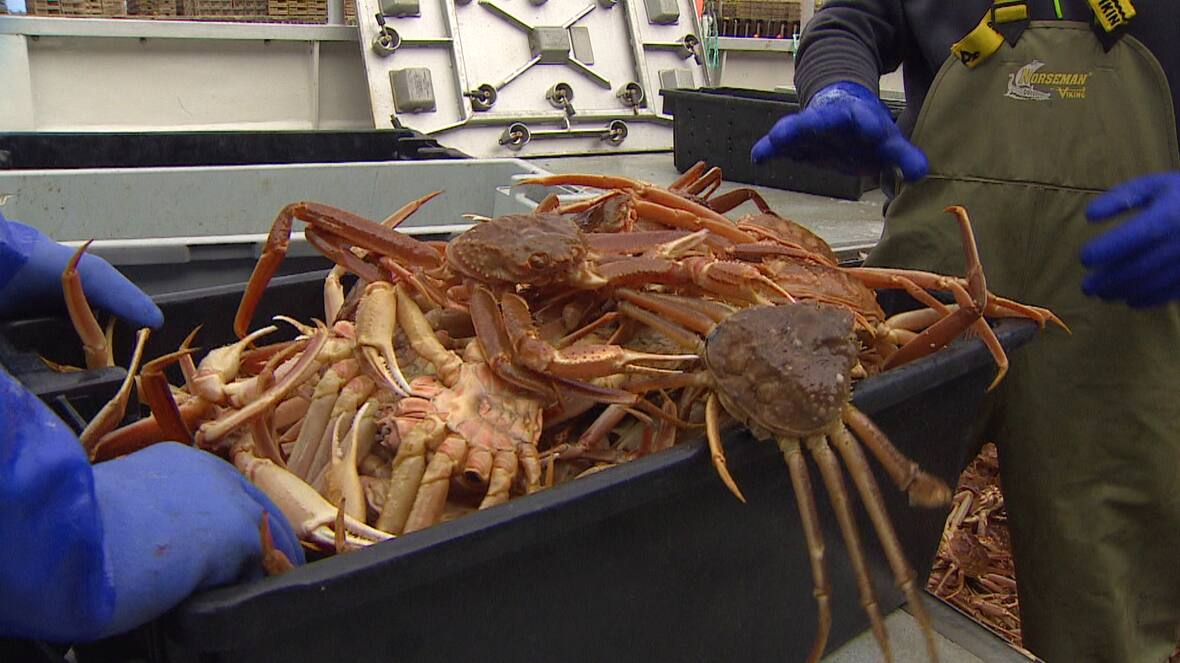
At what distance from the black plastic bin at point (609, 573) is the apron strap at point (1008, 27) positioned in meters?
0.52

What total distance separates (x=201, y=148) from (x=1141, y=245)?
1.79m

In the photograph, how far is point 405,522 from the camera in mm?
801

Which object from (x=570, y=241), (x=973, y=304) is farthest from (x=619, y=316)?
(x=973, y=304)

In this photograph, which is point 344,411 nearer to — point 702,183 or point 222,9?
point 702,183

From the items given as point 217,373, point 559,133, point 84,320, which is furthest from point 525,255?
point 559,133

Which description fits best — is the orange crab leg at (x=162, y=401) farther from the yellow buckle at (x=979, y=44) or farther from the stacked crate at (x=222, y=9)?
the stacked crate at (x=222, y=9)

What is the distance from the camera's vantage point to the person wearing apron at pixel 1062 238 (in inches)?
48.8

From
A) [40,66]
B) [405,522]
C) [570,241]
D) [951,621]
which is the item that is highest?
[40,66]

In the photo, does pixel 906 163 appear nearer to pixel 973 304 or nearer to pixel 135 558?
pixel 973 304

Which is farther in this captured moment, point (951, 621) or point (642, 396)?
point (951, 621)

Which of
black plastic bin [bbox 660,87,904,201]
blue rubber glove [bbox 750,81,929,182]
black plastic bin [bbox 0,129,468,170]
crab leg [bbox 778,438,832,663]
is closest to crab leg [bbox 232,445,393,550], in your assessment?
crab leg [bbox 778,438,832,663]

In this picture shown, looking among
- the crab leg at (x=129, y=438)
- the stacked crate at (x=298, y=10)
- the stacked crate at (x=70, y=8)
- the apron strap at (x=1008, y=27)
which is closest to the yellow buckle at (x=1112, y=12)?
the apron strap at (x=1008, y=27)

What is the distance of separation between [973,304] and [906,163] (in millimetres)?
440

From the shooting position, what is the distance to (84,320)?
888 millimetres
